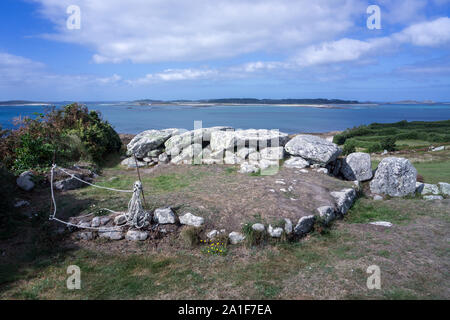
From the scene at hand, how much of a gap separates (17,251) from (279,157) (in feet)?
38.9

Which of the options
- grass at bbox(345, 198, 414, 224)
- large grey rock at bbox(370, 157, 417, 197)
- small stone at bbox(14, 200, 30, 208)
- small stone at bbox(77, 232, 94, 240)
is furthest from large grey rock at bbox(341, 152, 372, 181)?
small stone at bbox(14, 200, 30, 208)

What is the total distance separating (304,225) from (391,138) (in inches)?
1154

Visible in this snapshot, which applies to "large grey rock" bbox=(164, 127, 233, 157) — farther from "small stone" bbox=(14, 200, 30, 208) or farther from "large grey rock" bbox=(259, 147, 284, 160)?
"small stone" bbox=(14, 200, 30, 208)

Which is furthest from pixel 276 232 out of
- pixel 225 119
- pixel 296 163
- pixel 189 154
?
pixel 225 119

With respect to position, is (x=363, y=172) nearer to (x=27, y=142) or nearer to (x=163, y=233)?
(x=163, y=233)

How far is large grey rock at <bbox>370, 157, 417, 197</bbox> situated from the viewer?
12619 mm

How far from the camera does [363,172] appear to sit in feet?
48.8

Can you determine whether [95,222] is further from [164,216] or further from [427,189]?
[427,189]

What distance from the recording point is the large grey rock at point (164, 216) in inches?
324

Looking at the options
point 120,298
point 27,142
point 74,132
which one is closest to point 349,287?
point 120,298

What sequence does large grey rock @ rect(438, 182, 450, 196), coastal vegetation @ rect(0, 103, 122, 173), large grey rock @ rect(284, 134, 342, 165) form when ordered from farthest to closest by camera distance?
large grey rock @ rect(284, 134, 342, 165) → coastal vegetation @ rect(0, 103, 122, 173) → large grey rock @ rect(438, 182, 450, 196)

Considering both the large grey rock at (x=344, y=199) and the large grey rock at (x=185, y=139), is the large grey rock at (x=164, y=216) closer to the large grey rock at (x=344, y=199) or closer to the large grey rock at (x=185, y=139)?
the large grey rock at (x=344, y=199)

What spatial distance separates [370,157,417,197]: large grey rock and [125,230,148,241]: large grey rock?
11.0m

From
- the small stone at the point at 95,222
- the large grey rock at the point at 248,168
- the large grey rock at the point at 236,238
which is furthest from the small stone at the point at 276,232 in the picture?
the large grey rock at the point at 248,168
